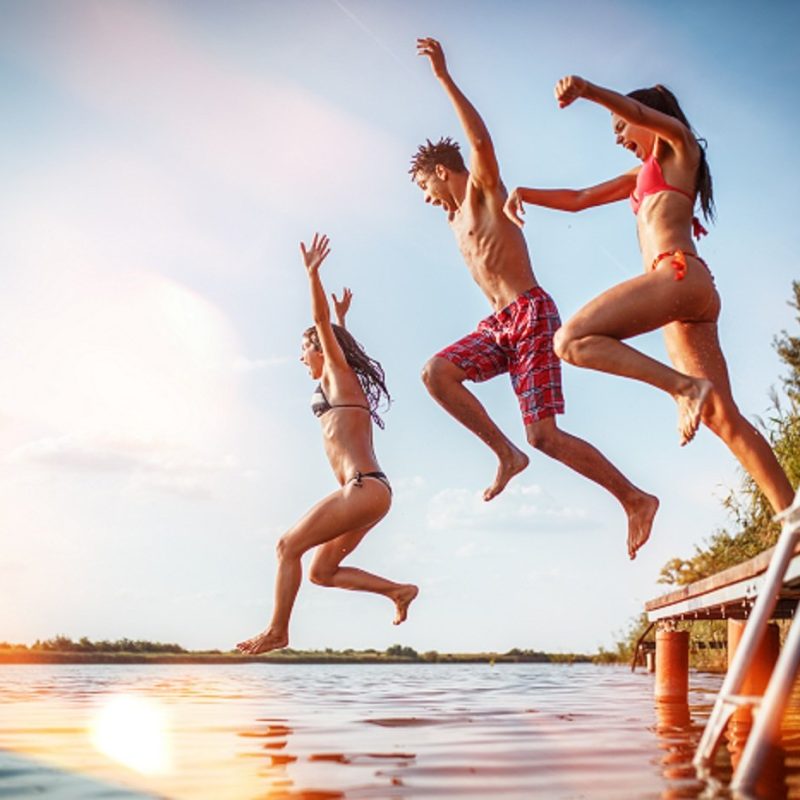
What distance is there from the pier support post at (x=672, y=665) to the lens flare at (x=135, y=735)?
3529 mm

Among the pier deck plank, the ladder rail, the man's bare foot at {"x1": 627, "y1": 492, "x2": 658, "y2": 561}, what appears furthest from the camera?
the man's bare foot at {"x1": 627, "y1": 492, "x2": 658, "y2": 561}

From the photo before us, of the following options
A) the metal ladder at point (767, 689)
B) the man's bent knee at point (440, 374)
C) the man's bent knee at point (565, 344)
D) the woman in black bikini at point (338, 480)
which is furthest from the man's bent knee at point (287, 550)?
the metal ladder at point (767, 689)

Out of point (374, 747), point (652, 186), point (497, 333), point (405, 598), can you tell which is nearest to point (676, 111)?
point (652, 186)

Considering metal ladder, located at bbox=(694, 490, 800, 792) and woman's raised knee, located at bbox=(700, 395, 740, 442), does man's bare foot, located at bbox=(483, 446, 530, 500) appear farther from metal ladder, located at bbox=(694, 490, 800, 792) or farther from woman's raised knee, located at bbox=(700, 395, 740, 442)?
metal ladder, located at bbox=(694, 490, 800, 792)

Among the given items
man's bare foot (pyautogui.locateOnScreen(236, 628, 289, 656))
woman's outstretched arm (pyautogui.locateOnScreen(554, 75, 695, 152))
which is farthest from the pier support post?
woman's outstretched arm (pyautogui.locateOnScreen(554, 75, 695, 152))

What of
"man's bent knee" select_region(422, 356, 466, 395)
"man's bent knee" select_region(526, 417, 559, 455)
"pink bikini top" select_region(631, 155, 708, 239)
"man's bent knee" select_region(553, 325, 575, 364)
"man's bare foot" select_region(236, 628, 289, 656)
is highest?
"pink bikini top" select_region(631, 155, 708, 239)

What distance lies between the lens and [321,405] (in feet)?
26.7

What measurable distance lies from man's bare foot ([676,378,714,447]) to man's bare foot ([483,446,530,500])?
1.96 metres

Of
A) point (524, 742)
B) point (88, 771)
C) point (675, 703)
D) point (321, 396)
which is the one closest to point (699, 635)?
point (675, 703)

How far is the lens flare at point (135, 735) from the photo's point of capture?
13.9ft

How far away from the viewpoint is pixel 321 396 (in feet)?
26.7

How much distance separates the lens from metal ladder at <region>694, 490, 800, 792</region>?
9.20ft

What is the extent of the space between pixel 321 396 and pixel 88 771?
437 centimetres

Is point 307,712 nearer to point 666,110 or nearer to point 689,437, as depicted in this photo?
point 689,437
